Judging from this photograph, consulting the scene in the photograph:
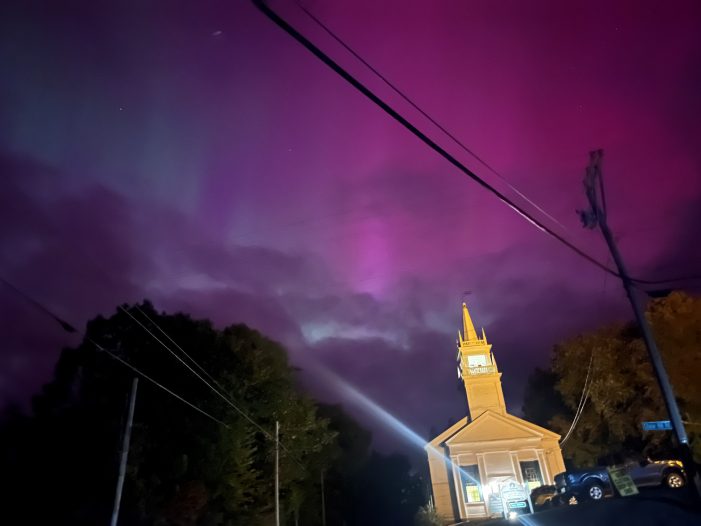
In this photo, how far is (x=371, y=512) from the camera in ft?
206

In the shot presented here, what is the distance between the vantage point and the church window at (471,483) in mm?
41781

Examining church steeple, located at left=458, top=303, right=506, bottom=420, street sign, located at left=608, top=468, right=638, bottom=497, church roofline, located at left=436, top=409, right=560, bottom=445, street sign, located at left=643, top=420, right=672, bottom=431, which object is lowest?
street sign, located at left=608, top=468, right=638, bottom=497

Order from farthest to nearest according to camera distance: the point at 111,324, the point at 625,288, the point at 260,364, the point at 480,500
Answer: the point at 480,500 → the point at 260,364 → the point at 111,324 → the point at 625,288

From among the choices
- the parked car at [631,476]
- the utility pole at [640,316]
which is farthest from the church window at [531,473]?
the utility pole at [640,316]

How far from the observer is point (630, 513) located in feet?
49.3

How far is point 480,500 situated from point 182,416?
28001 millimetres

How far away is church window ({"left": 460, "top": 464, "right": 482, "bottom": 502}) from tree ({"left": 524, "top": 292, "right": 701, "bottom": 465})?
9669 millimetres

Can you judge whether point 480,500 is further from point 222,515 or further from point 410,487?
point 410,487

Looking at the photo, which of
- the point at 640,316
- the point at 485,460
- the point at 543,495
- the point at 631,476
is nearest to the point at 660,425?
the point at 640,316

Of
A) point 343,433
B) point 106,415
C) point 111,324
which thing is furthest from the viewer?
point 343,433

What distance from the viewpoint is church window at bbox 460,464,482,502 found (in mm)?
41781

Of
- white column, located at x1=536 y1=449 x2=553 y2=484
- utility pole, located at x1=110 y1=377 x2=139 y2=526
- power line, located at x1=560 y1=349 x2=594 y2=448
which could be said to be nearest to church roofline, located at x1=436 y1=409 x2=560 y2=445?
power line, located at x1=560 y1=349 x2=594 y2=448

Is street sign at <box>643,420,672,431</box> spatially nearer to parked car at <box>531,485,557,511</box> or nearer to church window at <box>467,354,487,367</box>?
Result: parked car at <box>531,485,557,511</box>

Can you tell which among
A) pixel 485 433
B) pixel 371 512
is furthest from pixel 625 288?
pixel 371 512
